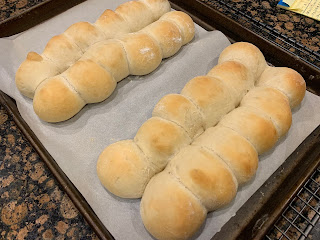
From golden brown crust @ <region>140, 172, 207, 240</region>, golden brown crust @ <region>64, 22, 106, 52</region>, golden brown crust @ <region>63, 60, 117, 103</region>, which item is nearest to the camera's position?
golden brown crust @ <region>140, 172, 207, 240</region>

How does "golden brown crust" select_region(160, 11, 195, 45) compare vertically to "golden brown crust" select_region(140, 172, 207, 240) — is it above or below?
above

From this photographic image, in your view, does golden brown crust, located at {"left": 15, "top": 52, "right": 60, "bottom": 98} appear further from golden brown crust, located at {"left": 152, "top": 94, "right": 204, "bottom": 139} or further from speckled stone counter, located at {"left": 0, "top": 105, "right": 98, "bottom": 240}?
golden brown crust, located at {"left": 152, "top": 94, "right": 204, "bottom": 139}

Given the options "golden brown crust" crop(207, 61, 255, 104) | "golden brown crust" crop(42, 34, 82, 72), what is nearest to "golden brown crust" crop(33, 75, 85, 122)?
"golden brown crust" crop(42, 34, 82, 72)

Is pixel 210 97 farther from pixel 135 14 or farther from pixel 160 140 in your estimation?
pixel 135 14

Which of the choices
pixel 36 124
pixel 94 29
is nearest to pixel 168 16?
pixel 94 29

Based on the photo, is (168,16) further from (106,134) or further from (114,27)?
(106,134)

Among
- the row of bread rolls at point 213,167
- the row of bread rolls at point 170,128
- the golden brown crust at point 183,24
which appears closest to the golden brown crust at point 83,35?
the golden brown crust at point 183,24
